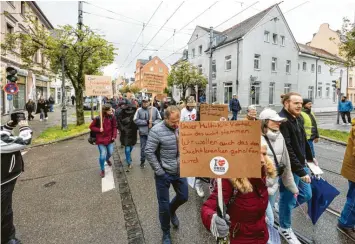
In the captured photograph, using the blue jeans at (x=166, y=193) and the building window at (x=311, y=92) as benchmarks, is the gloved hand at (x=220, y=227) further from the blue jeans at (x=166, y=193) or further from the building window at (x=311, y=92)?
the building window at (x=311, y=92)

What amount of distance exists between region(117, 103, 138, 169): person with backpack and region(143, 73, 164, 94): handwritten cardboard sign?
997 millimetres

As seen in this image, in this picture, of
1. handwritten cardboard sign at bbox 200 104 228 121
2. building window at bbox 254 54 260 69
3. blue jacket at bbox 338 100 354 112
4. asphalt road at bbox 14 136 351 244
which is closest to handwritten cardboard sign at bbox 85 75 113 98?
asphalt road at bbox 14 136 351 244

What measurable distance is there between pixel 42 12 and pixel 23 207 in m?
33.2

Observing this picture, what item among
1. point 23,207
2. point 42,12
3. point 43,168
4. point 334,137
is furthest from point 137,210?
point 42,12

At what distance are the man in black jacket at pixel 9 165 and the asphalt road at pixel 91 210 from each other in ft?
1.62

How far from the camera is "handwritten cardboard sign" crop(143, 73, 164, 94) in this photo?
7.73m

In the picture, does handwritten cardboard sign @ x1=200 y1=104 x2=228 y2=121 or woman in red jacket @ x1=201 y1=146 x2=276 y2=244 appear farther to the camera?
handwritten cardboard sign @ x1=200 y1=104 x2=228 y2=121

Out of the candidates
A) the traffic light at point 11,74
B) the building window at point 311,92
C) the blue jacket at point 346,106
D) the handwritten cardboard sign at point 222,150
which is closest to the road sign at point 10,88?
the traffic light at point 11,74

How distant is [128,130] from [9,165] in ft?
13.5

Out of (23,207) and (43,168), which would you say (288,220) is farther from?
(43,168)

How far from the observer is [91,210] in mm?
4133

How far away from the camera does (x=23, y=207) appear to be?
431cm

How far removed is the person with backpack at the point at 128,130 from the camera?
21.9 feet

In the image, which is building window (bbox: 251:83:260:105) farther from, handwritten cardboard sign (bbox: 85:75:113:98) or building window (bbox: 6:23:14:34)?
building window (bbox: 6:23:14:34)
